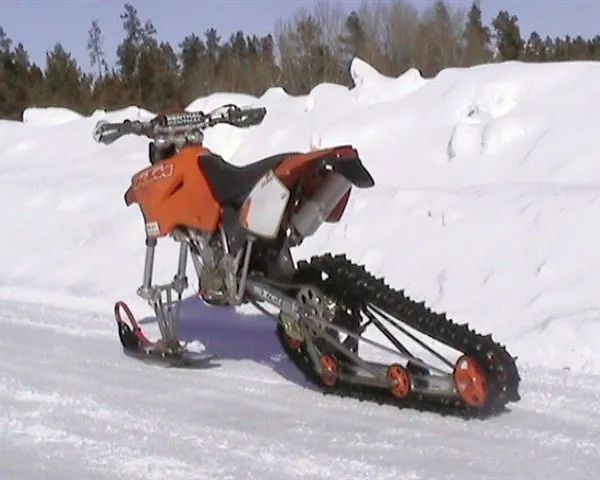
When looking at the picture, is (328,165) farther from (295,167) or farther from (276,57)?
(276,57)

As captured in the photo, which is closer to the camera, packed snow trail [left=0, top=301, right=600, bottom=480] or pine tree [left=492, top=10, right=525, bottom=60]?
packed snow trail [left=0, top=301, right=600, bottom=480]

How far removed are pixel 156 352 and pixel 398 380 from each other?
57.4 inches

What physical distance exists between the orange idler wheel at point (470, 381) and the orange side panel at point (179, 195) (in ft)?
4.72

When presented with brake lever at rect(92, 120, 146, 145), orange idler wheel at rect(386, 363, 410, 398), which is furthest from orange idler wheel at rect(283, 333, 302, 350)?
brake lever at rect(92, 120, 146, 145)

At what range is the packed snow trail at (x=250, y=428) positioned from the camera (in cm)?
353

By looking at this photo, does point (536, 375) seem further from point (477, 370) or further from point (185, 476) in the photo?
point (185, 476)

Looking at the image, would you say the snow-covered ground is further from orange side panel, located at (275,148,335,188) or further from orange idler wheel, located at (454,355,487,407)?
orange side panel, located at (275,148,335,188)

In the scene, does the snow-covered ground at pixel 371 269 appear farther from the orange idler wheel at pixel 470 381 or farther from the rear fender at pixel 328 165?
the rear fender at pixel 328 165

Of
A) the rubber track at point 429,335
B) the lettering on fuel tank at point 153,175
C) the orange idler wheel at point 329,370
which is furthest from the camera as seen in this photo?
the lettering on fuel tank at point 153,175

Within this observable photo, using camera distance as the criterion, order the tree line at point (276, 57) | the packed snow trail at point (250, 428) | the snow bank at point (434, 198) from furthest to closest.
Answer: the tree line at point (276, 57) → the snow bank at point (434, 198) → the packed snow trail at point (250, 428)

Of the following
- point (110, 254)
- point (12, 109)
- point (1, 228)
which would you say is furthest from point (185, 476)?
point (12, 109)

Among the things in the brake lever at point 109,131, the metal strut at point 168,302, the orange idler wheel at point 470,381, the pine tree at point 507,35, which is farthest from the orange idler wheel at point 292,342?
the pine tree at point 507,35

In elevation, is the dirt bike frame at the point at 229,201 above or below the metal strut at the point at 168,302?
above

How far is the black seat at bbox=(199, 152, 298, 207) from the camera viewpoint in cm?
464
